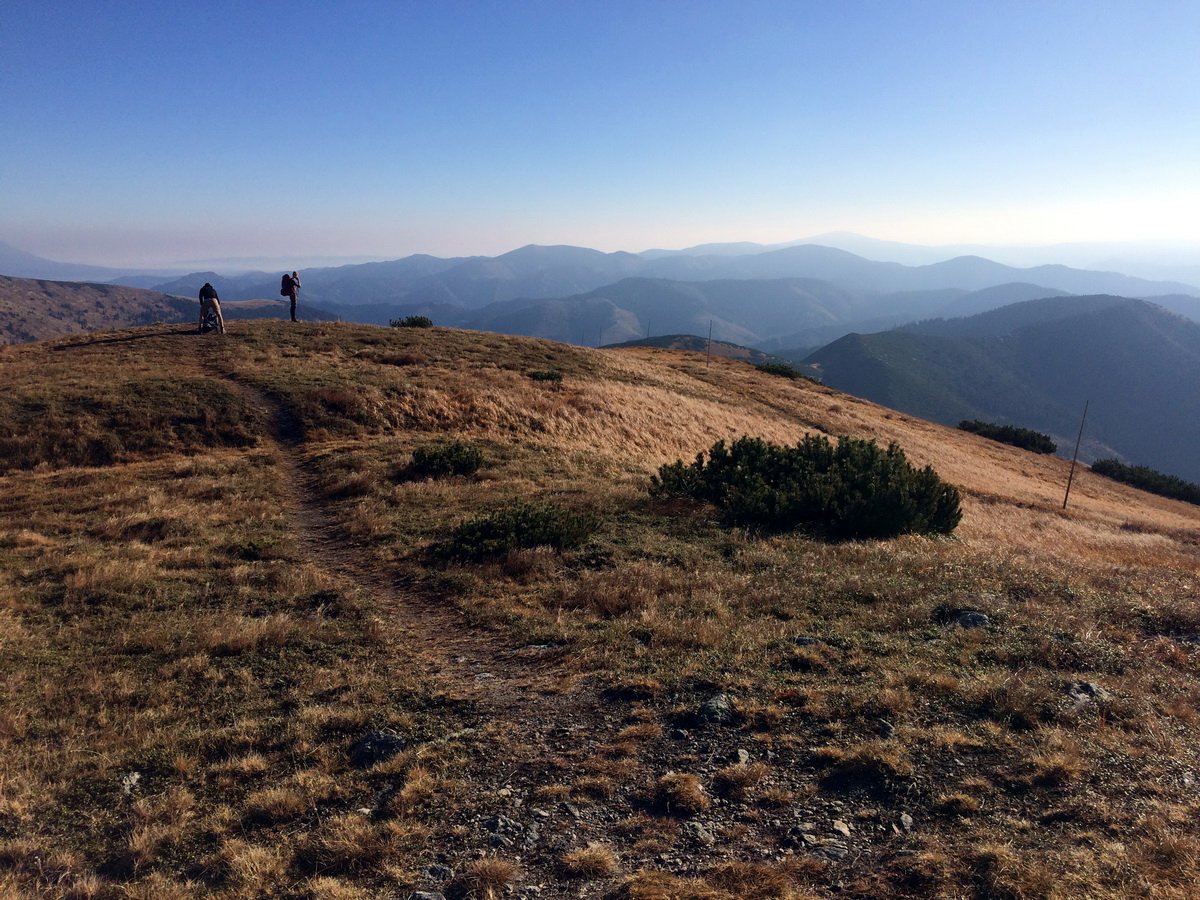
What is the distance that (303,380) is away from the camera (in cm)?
2397

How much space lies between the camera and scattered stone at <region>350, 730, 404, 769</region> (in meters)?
5.51

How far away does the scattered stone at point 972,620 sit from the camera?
8.27m

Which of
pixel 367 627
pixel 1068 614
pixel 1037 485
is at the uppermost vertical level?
pixel 1068 614

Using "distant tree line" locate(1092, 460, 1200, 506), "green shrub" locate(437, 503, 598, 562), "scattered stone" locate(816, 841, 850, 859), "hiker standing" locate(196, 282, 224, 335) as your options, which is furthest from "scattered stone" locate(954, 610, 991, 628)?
"distant tree line" locate(1092, 460, 1200, 506)

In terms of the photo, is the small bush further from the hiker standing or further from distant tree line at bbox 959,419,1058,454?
distant tree line at bbox 959,419,1058,454

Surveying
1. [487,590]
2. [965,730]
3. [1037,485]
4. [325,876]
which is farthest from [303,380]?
[1037,485]

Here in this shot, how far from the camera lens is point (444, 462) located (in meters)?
16.2

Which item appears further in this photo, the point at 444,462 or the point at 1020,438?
the point at 1020,438

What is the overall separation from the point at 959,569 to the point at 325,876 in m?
10.5

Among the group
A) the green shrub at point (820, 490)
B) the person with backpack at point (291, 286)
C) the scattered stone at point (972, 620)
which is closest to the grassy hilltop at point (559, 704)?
the scattered stone at point (972, 620)

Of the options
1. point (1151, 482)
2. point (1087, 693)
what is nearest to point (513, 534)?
point (1087, 693)

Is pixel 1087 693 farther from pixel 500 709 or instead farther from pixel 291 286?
pixel 291 286

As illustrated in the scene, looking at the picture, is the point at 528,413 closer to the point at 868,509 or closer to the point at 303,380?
the point at 303,380

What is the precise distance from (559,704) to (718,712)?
167 cm
